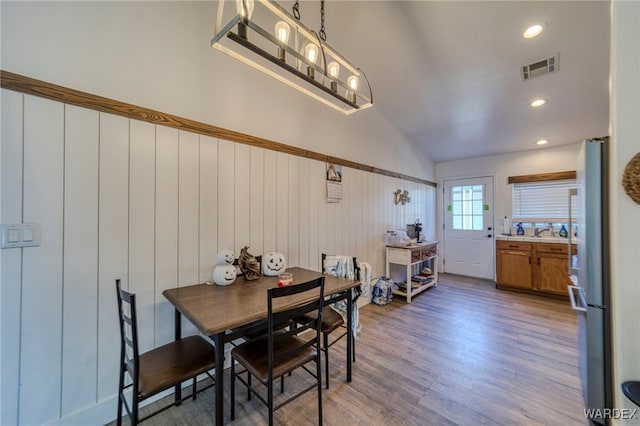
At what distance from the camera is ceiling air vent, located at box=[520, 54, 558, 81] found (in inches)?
103

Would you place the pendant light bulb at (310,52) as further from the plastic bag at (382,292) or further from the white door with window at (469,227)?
the white door with window at (469,227)

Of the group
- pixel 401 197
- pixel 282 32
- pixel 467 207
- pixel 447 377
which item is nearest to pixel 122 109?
pixel 282 32

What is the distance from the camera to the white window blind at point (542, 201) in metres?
4.35

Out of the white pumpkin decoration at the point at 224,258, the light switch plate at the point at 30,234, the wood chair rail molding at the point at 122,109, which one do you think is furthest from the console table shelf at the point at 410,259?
the light switch plate at the point at 30,234

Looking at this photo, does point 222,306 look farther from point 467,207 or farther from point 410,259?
point 467,207

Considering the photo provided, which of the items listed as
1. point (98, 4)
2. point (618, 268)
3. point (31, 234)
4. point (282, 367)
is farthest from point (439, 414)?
point (98, 4)

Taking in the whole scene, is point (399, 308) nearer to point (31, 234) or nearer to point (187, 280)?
point (187, 280)

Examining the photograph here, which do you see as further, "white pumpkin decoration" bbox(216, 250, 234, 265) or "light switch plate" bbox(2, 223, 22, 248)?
"white pumpkin decoration" bbox(216, 250, 234, 265)

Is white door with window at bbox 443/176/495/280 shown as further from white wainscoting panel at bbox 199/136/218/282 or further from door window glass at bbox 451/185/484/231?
white wainscoting panel at bbox 199/136/218/282

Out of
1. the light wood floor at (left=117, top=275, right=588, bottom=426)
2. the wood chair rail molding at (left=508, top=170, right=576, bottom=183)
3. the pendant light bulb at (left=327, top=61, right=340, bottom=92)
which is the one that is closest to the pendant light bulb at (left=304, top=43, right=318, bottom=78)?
the pendant light bulb at (left=327, top=61, right=340, bottom=92)

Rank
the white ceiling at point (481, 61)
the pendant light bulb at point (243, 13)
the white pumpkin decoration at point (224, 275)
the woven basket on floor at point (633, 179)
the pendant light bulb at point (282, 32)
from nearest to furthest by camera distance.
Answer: the pendant light bulb at point (243, 13) < the woven basket on floor at point (633, 179) < the pendant light bulb at point (282, 32) < the white pumpkin decoration at point (224, 275) < the white ceiling at point (481, 61)

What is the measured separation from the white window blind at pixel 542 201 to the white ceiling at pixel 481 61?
82 centimetres

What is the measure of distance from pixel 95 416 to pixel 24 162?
159 cm

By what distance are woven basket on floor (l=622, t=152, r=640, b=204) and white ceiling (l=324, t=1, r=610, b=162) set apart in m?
1.63
